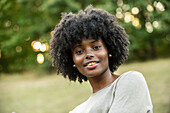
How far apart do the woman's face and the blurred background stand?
2.03 feet

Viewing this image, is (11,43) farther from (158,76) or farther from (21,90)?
(21,90)

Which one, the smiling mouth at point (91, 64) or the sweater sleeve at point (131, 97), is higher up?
the smiling mouth at point (91, 64)

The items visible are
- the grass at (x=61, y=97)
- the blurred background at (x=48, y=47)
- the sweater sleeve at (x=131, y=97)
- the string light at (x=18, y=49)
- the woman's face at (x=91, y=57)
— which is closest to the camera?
the sweater sleeve at (x=131, y=97)

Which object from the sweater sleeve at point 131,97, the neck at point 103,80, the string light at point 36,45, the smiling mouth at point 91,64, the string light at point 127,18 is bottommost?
the sweater sleeve at point 131,97

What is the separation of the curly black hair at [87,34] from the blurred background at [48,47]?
441 mm

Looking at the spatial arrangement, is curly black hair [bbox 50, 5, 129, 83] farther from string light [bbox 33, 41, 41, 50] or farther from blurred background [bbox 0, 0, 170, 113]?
string light [bbox 33, 41, 41, 50]

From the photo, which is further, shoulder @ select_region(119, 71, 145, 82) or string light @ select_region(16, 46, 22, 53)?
string light @ select_region(16, 46, 22, 53)

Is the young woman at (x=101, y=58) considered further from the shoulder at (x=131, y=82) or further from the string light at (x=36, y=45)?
the string light at (x=36, y=45)

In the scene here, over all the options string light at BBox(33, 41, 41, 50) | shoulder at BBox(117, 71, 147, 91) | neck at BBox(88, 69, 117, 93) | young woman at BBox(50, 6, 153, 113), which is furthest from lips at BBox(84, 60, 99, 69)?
string light at BBox(33, 41, 41, 50)

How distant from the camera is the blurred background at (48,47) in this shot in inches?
224

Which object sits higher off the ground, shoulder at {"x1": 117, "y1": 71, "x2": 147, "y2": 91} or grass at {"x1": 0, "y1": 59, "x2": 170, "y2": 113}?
shoulder at {"x1": 117, "y1": 71, "x2": 147, "y2": 91}

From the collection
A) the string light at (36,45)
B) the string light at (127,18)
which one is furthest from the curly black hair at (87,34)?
the string light at (127,18)

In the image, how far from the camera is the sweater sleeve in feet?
5.81

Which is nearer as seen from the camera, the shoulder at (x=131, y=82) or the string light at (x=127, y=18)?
the shoulder at (x=131, y=82)
